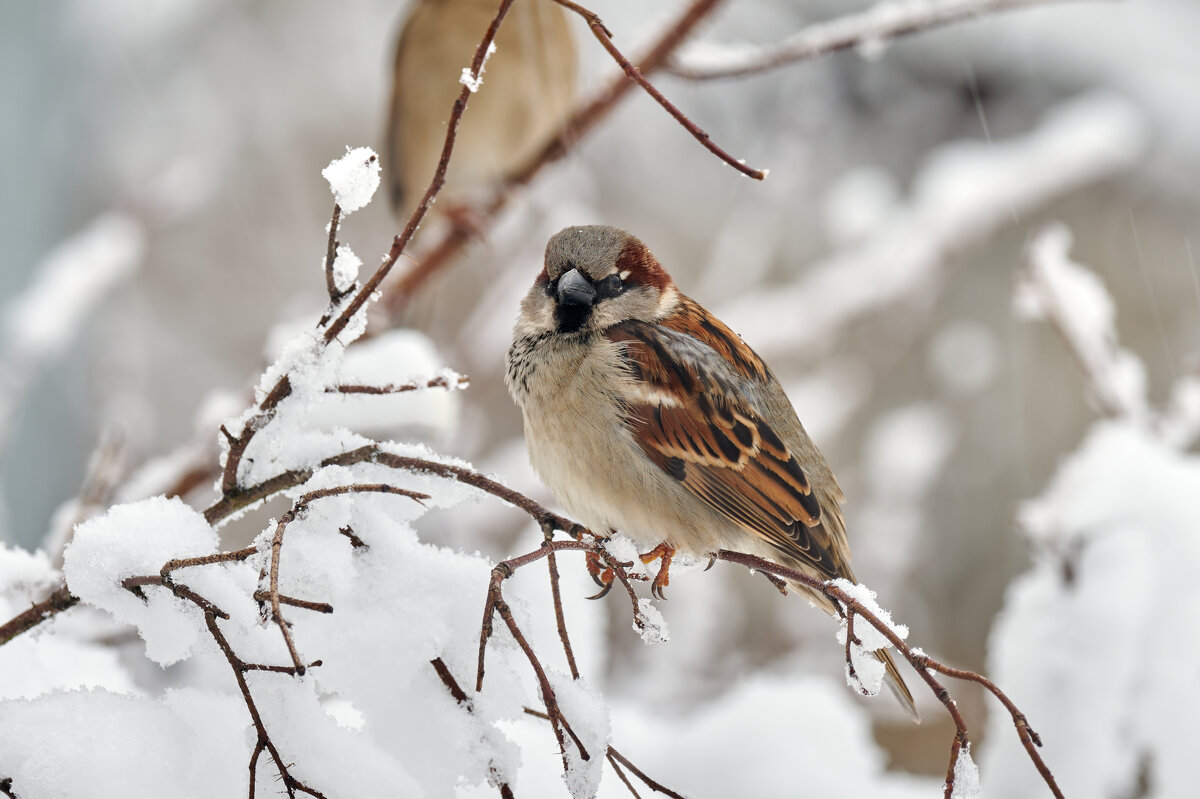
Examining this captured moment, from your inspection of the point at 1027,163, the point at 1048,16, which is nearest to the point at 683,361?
the point at 1027,163

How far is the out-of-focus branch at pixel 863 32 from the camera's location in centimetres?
165

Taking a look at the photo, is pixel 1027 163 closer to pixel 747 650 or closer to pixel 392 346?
pixel 747 650

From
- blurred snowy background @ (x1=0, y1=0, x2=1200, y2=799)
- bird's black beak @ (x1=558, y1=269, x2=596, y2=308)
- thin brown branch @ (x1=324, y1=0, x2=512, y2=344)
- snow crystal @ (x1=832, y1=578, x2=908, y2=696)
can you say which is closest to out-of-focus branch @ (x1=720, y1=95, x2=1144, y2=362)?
blurred snowy background @ (x1=0, y1=0, x2=1200, y2=799)

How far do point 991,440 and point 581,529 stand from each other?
5361 millimetres

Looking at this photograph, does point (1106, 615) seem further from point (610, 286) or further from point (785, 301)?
point (785, 301)

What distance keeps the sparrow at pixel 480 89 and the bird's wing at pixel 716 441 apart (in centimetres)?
95

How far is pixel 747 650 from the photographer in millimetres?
4398

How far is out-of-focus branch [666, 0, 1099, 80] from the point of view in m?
1.65

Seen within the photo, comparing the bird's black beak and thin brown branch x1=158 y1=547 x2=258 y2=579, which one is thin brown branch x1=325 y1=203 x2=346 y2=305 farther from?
the bird's black beak

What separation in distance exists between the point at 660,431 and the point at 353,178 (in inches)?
39.0

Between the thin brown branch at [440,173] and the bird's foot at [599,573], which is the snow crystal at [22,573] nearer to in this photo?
the thin brown branch at [440,173]

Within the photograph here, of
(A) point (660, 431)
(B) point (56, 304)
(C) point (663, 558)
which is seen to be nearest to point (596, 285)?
(A) point (660, 431)

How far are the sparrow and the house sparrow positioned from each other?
83 centimetres

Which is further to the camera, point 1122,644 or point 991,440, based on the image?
point 991,440
